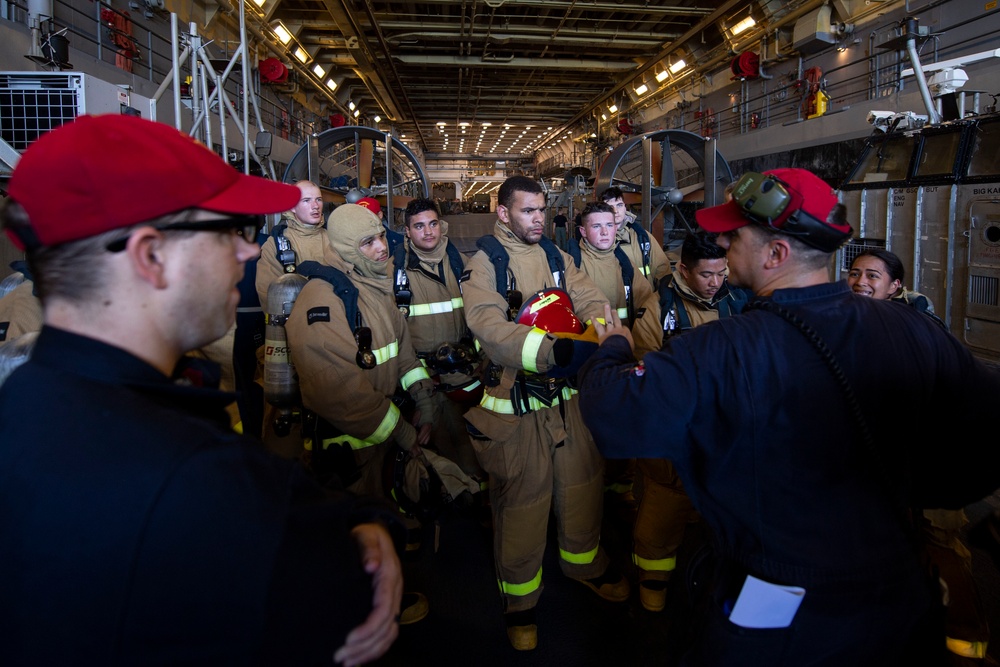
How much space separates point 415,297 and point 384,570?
9.39 feet

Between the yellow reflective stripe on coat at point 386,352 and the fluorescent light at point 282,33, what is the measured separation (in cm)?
1248

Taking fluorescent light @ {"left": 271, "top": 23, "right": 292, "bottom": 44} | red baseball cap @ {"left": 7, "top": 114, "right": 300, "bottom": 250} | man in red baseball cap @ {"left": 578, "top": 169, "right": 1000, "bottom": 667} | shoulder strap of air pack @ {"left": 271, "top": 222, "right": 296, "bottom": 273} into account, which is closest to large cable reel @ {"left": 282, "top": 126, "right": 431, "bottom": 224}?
shoulder strap of air pack @ {"left": 271, "top": 222, "right": 296, "bottom": 273}

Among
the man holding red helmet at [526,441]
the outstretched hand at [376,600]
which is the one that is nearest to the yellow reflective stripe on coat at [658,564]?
the man holding red helmet at [526,441]

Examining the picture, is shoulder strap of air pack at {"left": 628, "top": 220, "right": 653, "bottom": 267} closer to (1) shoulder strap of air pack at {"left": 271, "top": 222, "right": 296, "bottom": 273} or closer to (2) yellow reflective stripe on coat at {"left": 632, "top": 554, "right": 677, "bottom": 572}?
(2) yellow reflective stripe on coat at {"left": 632, "top": 554, "right": 677, "bottom": 572}

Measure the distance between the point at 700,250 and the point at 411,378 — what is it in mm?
1651

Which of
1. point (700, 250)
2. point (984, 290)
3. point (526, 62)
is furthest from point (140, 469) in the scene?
point (526, 62)

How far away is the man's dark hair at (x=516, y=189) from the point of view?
3045mm

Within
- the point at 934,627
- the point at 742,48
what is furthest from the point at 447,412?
the point at 742,48

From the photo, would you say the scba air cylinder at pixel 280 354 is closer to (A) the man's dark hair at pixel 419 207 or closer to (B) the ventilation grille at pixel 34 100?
(A) the man's dark hair at pixel 419 207

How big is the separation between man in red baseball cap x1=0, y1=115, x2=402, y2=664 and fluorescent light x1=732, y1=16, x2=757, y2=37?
48.6 ft

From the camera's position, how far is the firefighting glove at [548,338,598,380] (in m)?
2.22

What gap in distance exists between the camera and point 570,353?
222 centimetres

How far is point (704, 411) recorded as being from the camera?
146cm

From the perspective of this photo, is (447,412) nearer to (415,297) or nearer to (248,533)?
(415,297)
